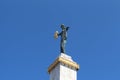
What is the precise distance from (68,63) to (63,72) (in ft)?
3.88

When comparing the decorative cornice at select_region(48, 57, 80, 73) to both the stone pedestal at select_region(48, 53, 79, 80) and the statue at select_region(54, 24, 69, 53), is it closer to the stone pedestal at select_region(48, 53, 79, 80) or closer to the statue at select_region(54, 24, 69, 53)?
the stone pedestal at select_region(48, 53, 79, 80)

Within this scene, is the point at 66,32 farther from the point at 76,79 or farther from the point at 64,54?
the point at 76,79

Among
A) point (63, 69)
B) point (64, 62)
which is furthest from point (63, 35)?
point (63, 69)

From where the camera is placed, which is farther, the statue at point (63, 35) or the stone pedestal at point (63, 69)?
the statue at point (63, 35)

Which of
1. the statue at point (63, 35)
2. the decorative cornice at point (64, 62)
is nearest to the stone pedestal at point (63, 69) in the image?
the decorative cornice at point (64, 62)

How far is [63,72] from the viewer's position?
116 ft

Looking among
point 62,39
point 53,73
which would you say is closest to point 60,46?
point 62,39

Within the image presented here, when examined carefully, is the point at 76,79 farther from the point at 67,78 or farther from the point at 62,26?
the point at 62,26

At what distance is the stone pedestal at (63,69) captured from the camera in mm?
35156

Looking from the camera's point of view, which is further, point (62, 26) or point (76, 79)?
point (62, 26)

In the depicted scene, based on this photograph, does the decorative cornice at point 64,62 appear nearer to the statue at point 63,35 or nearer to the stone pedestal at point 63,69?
the stone pedestal at point 63,69

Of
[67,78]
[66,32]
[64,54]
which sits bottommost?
[67,78]

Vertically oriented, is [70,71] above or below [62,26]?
below

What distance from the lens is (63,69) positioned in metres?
35.6
